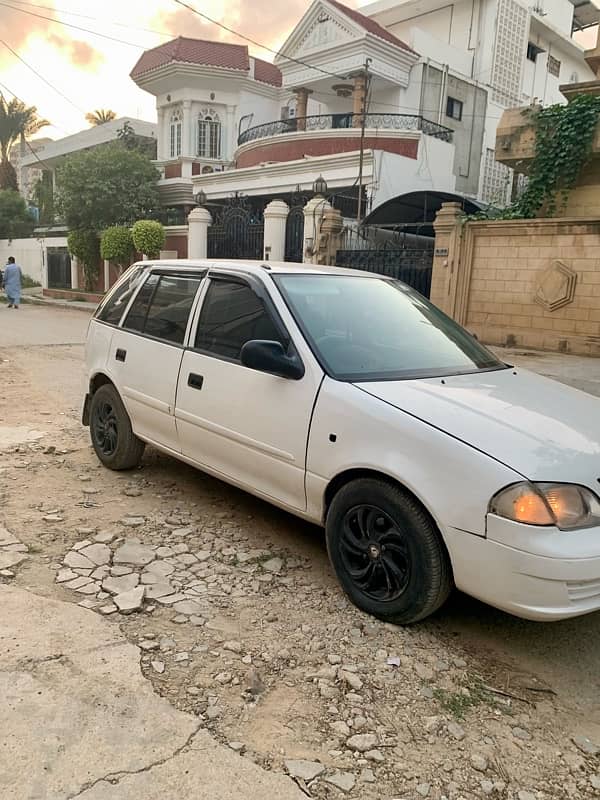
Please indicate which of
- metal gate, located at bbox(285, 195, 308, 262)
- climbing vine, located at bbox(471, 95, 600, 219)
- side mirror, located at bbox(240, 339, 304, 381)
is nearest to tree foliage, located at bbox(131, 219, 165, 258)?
metal gate, located at bbox(285, 195, 308, 262)

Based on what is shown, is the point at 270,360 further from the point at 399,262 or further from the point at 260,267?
the point at 399,262

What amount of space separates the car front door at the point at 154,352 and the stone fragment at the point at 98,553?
83 cm

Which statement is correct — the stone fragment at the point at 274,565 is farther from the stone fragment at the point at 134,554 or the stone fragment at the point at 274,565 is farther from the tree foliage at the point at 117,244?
the tree foliage at the point at 117,244

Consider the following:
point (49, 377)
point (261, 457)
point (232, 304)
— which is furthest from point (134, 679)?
point (49, 377)

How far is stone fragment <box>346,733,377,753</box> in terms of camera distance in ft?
7.43

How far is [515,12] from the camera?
90.8 ft

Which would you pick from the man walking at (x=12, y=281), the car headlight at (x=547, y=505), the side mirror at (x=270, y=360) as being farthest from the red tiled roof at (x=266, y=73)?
the car headlight at (x=547, y=505)

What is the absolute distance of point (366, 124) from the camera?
23.5 m

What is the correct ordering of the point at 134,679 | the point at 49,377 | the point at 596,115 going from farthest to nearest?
the point at 596,115 → the point at 49,377 → the point at 134,679

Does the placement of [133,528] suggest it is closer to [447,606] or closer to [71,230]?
[447,606]

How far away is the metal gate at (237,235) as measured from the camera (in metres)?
21.1

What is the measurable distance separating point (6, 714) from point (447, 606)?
2.04 metres

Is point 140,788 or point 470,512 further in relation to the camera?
point 470,512

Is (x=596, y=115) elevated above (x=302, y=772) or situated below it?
above
